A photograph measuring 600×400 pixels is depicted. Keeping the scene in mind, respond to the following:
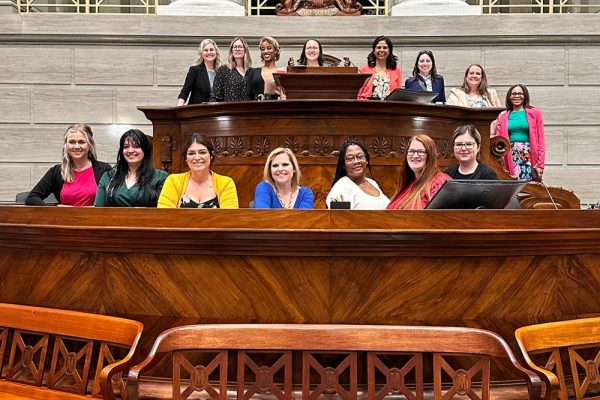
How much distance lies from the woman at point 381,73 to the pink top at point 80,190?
10.6ft

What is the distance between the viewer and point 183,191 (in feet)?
16.8

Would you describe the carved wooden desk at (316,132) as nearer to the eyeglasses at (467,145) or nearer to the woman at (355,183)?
the woman at (355,183)

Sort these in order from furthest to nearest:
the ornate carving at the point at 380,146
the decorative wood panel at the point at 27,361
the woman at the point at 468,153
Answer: the ornate carving at the point at 380,146
the woman at the point at 468,153
the decorative wood panel at the point at 27,361

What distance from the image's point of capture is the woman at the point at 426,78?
816cm

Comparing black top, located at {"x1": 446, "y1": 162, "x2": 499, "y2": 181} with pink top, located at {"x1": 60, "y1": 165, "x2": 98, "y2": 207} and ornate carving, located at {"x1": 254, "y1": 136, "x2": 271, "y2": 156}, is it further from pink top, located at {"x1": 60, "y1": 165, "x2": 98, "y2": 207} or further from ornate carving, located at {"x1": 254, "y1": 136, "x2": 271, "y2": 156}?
pink top, located at {"x1": 60, "y1": 165, "x2": 98, "y2": 207}

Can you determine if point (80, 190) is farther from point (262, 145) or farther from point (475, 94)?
point (475, 94)

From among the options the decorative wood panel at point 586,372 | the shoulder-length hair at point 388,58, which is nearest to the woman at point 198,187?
the decorative wood panel at point 586,372

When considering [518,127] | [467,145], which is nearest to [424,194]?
[467,145]

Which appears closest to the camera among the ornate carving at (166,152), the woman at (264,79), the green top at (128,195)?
the green top at (128,195)

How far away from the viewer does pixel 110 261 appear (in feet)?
11.0

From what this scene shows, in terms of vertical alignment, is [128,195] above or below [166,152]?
below

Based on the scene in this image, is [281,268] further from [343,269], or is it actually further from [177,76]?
[177,76]

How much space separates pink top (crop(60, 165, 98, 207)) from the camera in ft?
19.1

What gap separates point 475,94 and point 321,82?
1964mm
